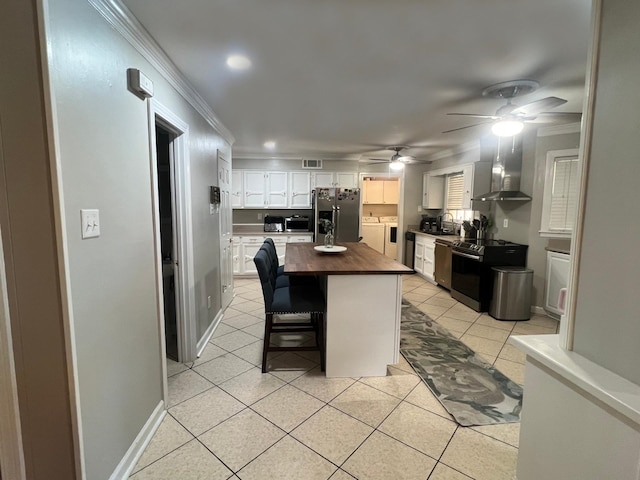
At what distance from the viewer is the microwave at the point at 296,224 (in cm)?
574

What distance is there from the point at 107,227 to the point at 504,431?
2.48m

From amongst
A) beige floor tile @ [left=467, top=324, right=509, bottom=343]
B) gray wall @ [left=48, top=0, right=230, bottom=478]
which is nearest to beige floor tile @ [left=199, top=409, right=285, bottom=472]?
gray wall @ [left=48, top=0, right=230, bottom=478]

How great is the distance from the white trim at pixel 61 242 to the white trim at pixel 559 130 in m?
4.57

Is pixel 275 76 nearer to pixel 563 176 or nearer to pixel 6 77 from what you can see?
pixel 6 77

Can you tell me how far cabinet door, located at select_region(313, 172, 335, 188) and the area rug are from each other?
344 cm

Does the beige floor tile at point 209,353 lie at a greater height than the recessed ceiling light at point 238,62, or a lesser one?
lesser

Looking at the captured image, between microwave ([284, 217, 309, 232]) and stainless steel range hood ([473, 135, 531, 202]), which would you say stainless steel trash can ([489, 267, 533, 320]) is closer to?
stainless steel range hood ([473, 135, 531, 202])

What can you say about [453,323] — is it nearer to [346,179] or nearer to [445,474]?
[445,474]

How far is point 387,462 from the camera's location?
1.59m

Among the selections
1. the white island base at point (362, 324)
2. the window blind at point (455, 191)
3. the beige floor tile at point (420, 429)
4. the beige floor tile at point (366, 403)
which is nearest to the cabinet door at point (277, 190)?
the window blind at point (455, 191)

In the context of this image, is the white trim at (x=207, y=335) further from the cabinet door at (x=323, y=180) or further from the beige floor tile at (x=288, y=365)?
the cabinet door at (x=323, y=180)

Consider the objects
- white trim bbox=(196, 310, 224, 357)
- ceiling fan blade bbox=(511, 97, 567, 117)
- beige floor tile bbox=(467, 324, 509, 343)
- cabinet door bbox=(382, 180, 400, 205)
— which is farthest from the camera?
cabinet door bbox=(382, 180, 400, 205)

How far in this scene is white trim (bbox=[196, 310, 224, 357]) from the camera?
2758 millimetres

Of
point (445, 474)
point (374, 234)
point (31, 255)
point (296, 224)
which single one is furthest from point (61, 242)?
point (374, 234)
